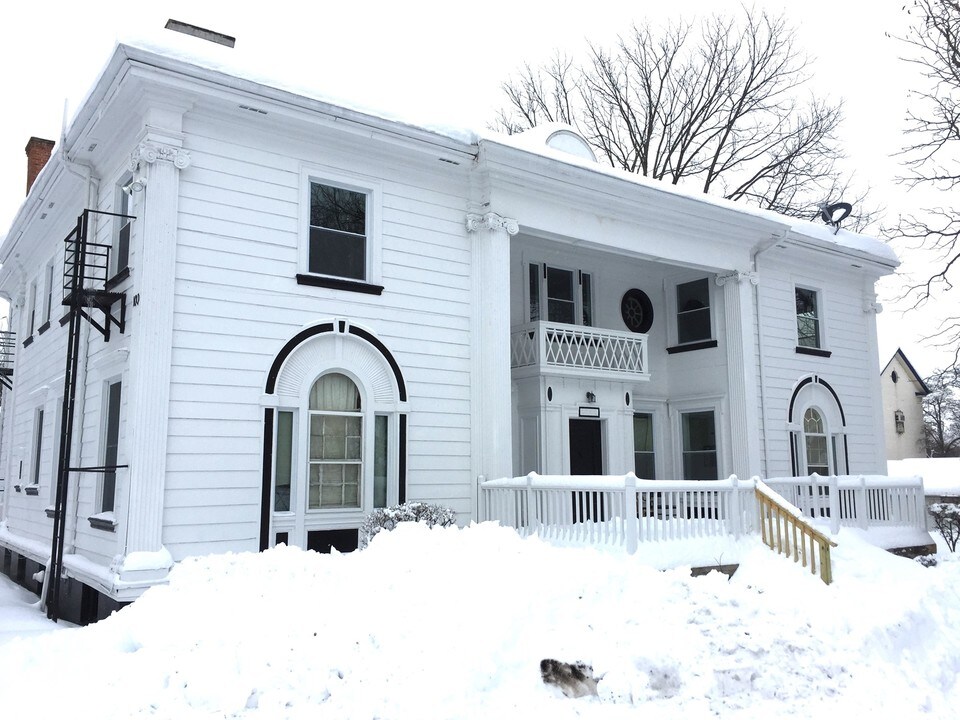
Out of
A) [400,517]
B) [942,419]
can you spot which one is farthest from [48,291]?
[942,419]

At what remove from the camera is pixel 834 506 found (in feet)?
43.5

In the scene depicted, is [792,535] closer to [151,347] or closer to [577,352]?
[577,352]

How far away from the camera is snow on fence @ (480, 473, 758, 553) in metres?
10.4

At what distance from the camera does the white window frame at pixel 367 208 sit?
11570mm

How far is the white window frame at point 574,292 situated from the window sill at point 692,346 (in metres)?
2.11

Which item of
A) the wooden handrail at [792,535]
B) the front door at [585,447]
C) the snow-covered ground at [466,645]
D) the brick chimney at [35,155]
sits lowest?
the snow-covered ground at [466,645]

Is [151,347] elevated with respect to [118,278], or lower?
lower

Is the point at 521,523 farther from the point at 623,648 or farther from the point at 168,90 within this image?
the point at 168,90

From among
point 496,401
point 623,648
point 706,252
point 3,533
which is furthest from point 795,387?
point 3,533

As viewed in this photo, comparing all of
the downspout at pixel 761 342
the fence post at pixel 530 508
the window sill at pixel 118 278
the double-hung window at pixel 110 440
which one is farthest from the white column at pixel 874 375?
the window sill at pixel 118 278

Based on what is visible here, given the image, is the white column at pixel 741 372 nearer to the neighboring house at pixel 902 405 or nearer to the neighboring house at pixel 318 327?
the neighboring house at pixel 318 327

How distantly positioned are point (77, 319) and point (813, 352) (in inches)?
594

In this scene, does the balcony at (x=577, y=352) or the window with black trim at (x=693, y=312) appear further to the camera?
the window with black trim at (x=693, y=312)

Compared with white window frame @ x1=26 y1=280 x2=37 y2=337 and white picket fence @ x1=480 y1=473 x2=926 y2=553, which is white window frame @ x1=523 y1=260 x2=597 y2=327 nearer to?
white picket fence @ x1=480 y1=473 x2=926 y2=553
